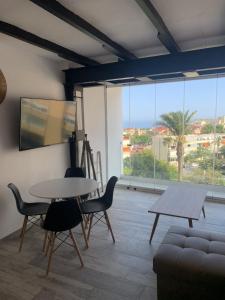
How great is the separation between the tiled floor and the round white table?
0.74 meters

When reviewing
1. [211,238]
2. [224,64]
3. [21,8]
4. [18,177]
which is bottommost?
[211,238]

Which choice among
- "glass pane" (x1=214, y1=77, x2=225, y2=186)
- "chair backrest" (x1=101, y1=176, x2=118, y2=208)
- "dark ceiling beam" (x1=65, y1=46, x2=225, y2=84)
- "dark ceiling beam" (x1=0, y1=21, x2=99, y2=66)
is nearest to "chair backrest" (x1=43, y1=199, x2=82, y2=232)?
"chair backrest" (x1=101, y1=176, x2=118, y2=208)

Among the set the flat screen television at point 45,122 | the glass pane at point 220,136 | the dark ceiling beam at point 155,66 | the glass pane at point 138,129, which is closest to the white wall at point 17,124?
the flat screen television at point 45,122

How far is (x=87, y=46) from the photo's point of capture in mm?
3416

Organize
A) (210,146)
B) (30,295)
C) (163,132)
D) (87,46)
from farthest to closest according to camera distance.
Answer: (163,132) → (210,146) → (87,46) → (30,295)

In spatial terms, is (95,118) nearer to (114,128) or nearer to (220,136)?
(114,128)

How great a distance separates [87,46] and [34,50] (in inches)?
31.9

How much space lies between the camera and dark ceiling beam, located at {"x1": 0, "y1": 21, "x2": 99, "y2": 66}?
2.64m

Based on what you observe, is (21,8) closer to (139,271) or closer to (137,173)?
(139,271)

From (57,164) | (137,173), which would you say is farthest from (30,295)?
(137,173)

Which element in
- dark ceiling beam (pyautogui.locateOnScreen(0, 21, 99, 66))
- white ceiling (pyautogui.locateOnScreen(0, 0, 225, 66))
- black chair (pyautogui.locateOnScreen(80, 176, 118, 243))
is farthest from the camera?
black chair (pyautogui.locateOnScreen(80, 176, 118, 243))

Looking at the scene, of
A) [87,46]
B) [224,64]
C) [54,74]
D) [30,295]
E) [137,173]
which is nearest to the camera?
[30,295]

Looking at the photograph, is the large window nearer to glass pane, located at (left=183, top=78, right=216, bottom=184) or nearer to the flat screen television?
glass pane, located at (left=183, top=78, right=216, bottom=184)

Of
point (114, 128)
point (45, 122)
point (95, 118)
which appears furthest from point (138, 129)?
point (45, 122)
